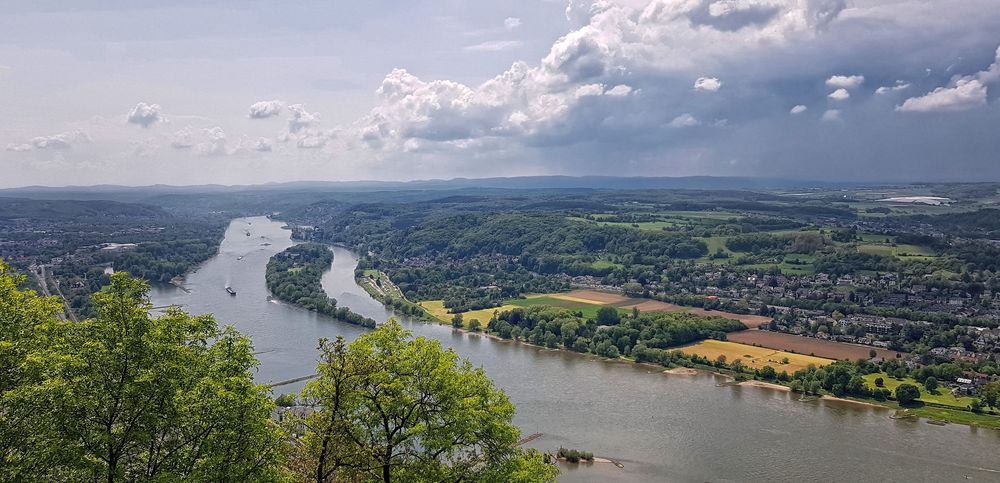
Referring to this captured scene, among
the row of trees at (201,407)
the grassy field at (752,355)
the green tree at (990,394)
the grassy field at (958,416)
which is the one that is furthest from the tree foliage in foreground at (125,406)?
the grassy field at (752,355)

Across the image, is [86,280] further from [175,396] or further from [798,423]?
[175,396]

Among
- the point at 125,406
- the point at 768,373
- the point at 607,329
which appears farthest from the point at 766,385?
the point at 125,406

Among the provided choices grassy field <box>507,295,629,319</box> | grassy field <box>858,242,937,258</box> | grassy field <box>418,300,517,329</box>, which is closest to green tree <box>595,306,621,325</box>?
grassy field <box>507,295,629,319</box>

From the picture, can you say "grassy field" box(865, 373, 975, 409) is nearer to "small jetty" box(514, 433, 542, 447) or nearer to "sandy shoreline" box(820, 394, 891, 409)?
"sandy shoreline" box(820, 394, 891, 409)

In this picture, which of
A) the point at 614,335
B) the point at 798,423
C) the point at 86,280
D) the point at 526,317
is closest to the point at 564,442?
the point at 798,423

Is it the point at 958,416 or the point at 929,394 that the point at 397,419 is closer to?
the point at 958,416

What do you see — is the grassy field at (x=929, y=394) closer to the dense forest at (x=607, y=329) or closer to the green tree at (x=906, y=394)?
the green tree at (x=906, y=394)

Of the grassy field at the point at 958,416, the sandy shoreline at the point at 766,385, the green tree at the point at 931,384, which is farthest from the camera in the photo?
the sandy shoreline at the point at 766,385
